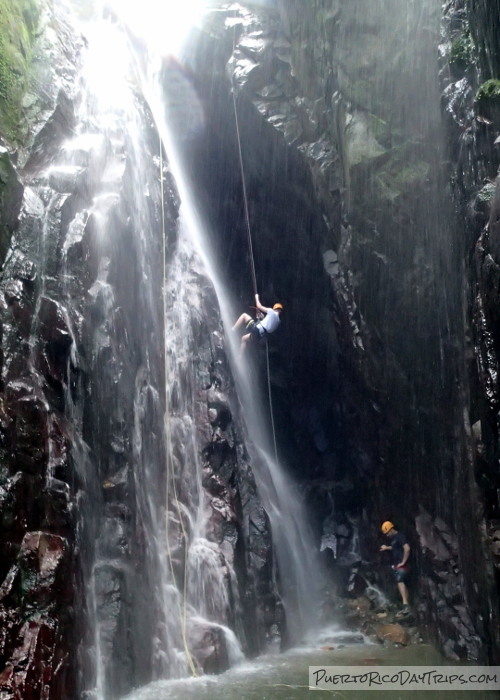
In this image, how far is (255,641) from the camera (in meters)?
9.76

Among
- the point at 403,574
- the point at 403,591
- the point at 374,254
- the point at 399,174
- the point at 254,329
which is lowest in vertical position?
the point at 403,591

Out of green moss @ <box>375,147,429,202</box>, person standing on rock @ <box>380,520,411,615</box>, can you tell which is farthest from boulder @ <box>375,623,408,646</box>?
green moss @ <box>375,147,429,202</box>

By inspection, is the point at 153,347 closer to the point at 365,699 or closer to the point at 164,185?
the point at 164,185

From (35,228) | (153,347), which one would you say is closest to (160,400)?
(153,347)

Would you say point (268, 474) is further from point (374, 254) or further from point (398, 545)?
point (374, 254)

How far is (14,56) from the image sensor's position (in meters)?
10.1

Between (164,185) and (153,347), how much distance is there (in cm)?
421

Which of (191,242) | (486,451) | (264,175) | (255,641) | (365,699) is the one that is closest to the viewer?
(365,699)

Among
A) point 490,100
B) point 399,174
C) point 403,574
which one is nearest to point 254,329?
point 399,174

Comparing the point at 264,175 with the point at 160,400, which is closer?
the point at 160,400

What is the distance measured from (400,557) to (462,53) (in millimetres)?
9110

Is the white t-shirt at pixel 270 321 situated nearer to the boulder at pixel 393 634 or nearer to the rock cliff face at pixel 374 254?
the rock cliff face at pixel 374 254

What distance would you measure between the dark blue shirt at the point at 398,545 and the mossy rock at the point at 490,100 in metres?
7.80

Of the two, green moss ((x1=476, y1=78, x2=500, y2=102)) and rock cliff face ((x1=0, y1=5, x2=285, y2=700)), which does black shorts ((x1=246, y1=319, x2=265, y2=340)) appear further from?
green moss ((x1=476, y1=78, x2=500, y2=102))
